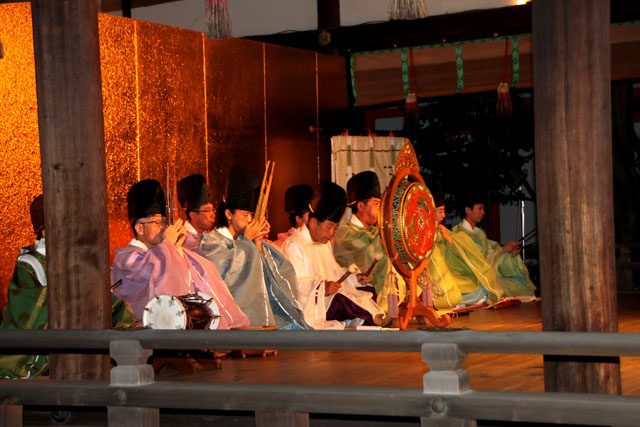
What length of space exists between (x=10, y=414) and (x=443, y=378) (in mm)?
2028

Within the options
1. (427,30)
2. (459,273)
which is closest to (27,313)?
(459,273)

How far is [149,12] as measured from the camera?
10.4 meters

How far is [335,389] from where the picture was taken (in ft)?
12.1

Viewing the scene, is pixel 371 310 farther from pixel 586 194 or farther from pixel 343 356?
pixel 586 194

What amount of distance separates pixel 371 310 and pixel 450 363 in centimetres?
455

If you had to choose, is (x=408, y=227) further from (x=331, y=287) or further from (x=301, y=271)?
(x=301, y=271)

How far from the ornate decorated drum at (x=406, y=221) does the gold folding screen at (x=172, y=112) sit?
2.13 meters

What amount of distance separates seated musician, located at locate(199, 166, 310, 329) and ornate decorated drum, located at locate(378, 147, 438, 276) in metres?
0.91

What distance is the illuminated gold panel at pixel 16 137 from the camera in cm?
724

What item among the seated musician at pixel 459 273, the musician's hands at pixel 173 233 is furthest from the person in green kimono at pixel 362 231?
the musician's hands at pixel 173 233

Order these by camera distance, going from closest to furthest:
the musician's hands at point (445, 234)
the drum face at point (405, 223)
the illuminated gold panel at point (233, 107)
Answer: the drum face at point (405, 223) → the illuminated gold panel at point (233, 107) → the musician's hands at point (445, 234)

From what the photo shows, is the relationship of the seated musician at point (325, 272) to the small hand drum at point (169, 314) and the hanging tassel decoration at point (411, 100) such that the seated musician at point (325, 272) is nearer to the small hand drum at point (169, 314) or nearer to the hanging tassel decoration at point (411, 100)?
the small hand drum at point (169, 314)

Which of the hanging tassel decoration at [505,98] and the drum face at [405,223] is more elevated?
the hanging tassel decoration at [505,98]

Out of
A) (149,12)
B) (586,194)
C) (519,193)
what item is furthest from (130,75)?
(519,193)
